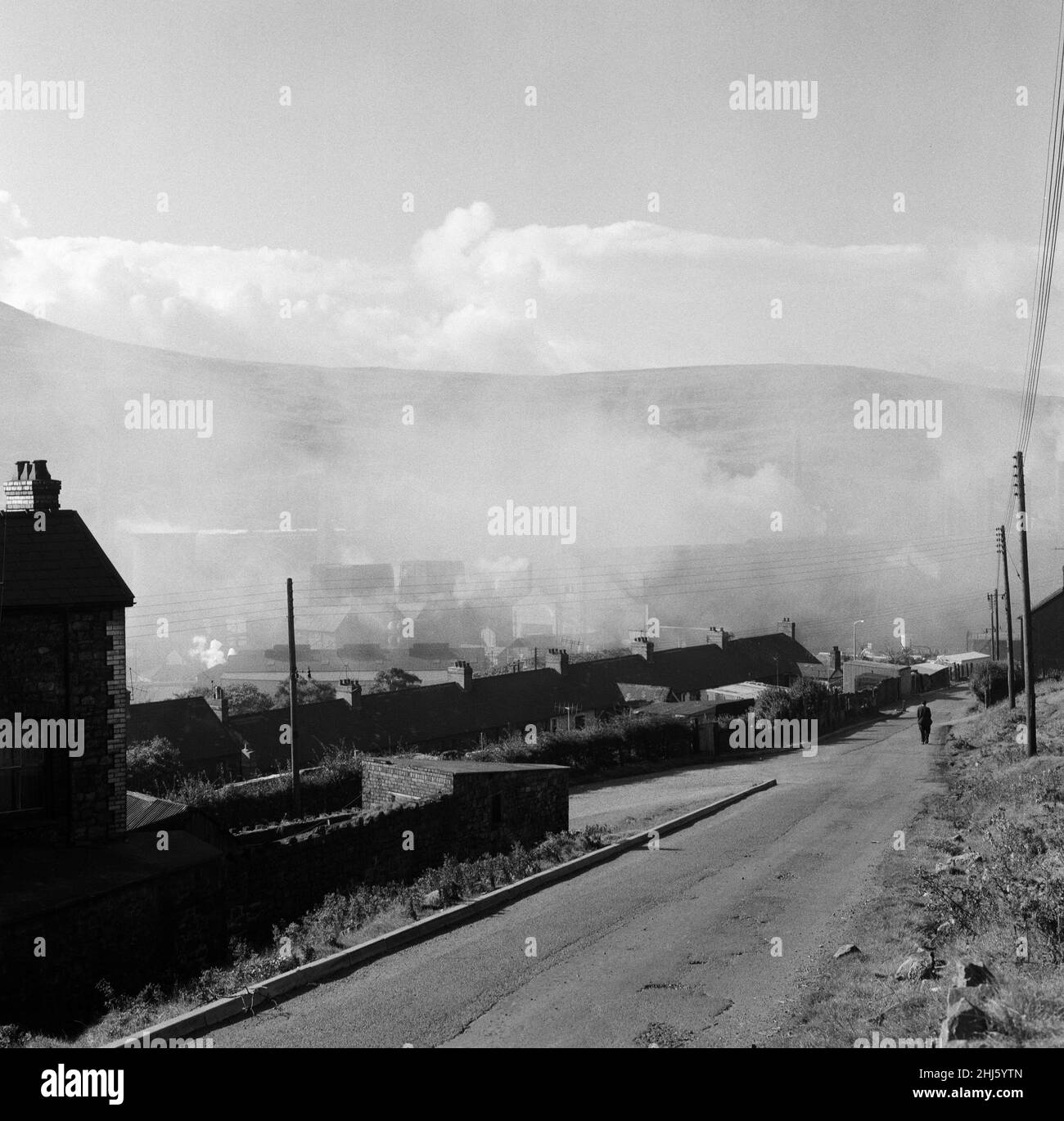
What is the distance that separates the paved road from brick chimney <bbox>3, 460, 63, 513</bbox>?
11284mm

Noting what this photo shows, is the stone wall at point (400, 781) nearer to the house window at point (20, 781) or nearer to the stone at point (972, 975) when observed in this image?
the house window at point (20, 781)

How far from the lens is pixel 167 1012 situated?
36.6 feet

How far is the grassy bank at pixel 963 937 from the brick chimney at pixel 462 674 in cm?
3311

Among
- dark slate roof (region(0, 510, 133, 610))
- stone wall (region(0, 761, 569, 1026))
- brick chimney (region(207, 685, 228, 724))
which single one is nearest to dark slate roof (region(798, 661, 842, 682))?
brick chimney (region(207, 685, 228, 724))

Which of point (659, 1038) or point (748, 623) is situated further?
point (748, 623)

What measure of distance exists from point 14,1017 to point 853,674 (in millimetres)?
75401

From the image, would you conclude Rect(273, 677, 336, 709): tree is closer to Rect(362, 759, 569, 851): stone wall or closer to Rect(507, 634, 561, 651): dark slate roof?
Rect(362, 759, 569, 851): stone wall

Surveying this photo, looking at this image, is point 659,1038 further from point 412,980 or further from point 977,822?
point 977,822

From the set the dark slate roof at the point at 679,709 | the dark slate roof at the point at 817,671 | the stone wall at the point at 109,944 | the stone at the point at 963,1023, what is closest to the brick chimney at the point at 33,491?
the stone wall at the point at 109,944

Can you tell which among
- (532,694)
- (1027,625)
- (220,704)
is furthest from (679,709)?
(1027,625)

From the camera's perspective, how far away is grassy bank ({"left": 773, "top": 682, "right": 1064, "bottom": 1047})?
8867 mm

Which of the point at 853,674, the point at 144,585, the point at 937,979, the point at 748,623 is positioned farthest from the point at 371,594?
the point at 937,979

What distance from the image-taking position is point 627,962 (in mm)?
11938
